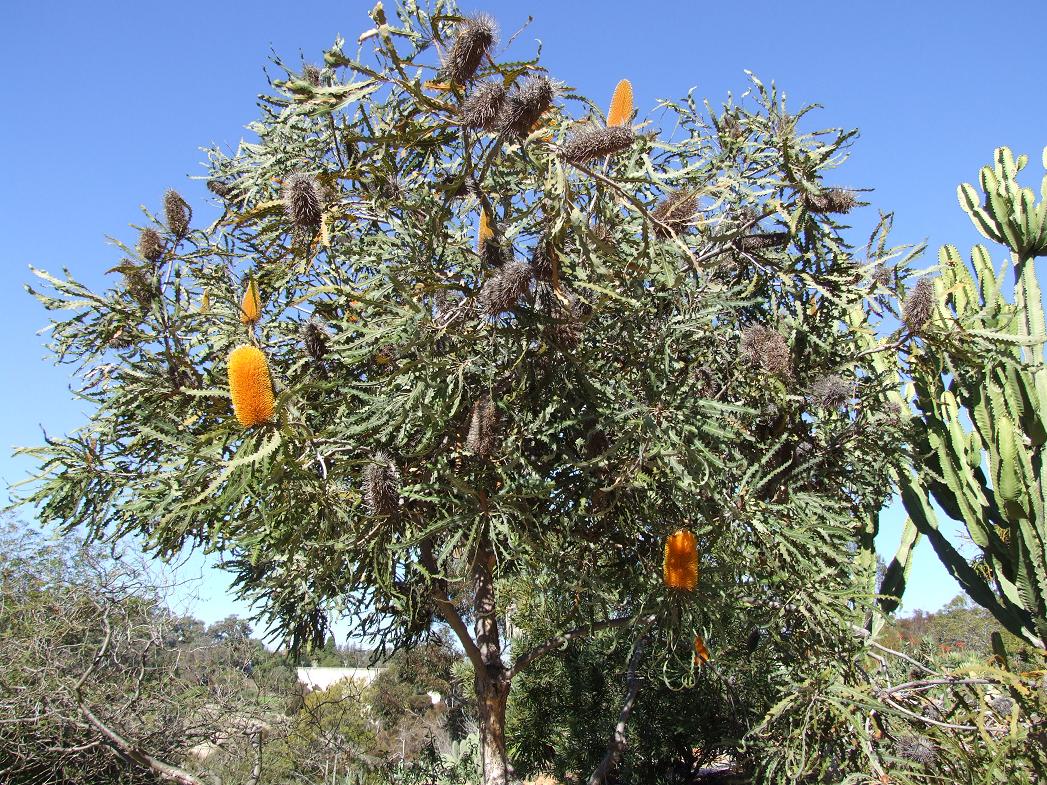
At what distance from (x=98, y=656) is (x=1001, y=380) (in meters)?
7.93

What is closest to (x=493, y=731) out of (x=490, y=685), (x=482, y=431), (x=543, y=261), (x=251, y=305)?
(x=490, y=685)

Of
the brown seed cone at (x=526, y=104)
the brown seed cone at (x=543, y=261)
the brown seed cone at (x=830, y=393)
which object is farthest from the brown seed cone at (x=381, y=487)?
the brown seed cone at (x=830, y=393)

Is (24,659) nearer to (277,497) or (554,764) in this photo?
(277,497)

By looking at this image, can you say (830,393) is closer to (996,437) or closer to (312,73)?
(996,437)

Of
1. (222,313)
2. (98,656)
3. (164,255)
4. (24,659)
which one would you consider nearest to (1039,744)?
(222,313)

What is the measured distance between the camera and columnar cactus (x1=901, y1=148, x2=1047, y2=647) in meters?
6.30

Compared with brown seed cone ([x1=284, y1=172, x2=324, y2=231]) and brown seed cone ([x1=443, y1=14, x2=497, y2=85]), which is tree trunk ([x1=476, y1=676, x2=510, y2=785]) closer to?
brown seed cone ([x1=284, y1=172, x2=324, y2=231])

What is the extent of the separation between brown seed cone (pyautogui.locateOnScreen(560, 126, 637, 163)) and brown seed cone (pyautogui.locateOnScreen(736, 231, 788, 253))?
1802 millimetres

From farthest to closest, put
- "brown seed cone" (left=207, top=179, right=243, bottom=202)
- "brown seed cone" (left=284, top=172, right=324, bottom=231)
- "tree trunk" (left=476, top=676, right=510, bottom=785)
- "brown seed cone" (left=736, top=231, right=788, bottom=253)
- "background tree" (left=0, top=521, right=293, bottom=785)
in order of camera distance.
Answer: "background tree" (left=0, top=521, right=293, bottom=785) < "brown seed cone" (left=207, top=179, right=243, bottom=202) < "tree trunk" (left=476, top=676, right=510, bottom=785) < "brown seed cone" (left=736, top=231, right=788, bottom=253) < "brown seed cone" (left=284, top=172, right=324, bottom=231)

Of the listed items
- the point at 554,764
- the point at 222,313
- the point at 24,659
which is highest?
the point at 222,313

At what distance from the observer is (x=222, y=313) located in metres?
4.78

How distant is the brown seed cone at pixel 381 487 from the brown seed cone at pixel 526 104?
1739 millimetres

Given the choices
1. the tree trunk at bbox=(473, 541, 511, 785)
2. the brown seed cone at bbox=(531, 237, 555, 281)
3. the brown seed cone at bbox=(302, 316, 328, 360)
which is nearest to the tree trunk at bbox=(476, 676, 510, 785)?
the tree trunk at bbox=(473, 541, 511, 785)

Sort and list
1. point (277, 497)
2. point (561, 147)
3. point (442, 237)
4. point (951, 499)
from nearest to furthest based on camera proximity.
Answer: point (561, 147), point (277, 497), point (442, 237), point (951, 499)
